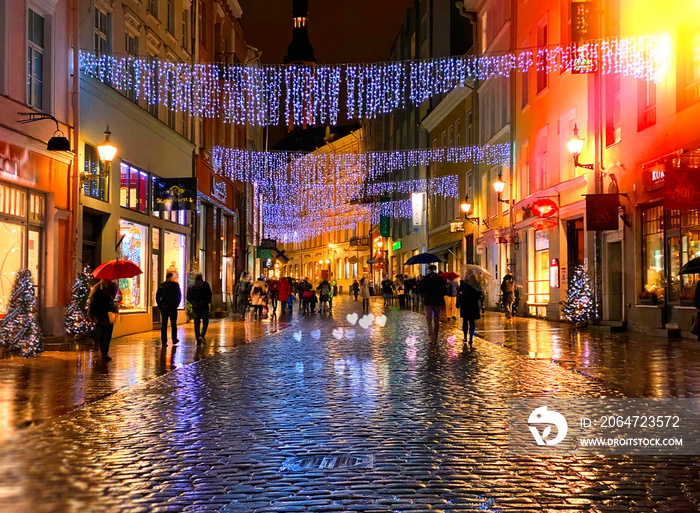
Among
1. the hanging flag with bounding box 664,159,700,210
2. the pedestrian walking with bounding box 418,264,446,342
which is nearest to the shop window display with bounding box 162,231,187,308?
the pedestrian walking with bounding box 418,264,446,342

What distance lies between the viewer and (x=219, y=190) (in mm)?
36719

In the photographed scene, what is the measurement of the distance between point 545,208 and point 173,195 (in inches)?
494

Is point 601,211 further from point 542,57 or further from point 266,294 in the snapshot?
point 266,294

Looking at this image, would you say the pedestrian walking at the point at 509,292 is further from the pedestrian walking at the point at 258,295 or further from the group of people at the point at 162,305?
the group of people at the point at 162,305

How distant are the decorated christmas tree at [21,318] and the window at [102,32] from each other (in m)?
7.73

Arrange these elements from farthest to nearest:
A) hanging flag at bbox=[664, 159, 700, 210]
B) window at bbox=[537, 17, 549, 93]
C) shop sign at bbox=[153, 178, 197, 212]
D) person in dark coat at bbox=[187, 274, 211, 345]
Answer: window at bbox=[537, 17, 549, 93], shop sign at bbox=[153, 178, 197, 212], person in dark coat at bbox=[187, 274, 211, 345], hanging flag at bbox=[664, 159, 700, 210]

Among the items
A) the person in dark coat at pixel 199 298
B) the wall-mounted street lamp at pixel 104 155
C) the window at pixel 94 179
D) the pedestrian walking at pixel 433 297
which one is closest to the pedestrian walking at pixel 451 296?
the pedestrian walking at pixel 433 297

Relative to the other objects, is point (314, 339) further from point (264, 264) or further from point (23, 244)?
point (264, 264)

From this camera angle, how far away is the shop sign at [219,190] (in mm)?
35219

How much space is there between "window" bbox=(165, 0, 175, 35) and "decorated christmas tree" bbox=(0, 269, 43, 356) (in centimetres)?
1440

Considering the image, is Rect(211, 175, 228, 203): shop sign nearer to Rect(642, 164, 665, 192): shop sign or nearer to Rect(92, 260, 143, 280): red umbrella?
Rect(92, 260, 143, 280): red umbrella

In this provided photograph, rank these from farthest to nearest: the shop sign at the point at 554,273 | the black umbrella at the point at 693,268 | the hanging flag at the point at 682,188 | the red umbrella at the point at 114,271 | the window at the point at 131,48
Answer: the shop sign at the point at 554,273 → the window at the point at 131,48 → the hanging flag at the point at 682,188 → the red umbrella at the point at 114,271 → the black umbrella at the point at 693,268

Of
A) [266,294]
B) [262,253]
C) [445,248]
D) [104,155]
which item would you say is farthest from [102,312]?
[262,253]

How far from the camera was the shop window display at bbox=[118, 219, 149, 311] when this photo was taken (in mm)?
22719
